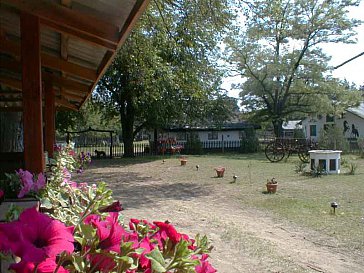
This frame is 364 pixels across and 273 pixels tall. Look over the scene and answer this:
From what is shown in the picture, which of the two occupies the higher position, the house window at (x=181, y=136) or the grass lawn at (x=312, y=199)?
the house window at (x=181, y=136)

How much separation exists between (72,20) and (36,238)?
8.81 ft

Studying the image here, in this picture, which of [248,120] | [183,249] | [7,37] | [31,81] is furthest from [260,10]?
[248,120]

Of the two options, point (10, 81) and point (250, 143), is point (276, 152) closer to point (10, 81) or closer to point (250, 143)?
point (250, 143)

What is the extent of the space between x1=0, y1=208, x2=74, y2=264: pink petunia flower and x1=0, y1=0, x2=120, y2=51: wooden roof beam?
8.22 feet

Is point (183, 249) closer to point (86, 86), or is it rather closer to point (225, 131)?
point (86, 86)

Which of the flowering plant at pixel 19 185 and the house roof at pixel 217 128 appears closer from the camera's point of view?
the flowering plant at pixel 19 185

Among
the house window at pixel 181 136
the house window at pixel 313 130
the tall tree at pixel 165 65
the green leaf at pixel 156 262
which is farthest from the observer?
the house window at pixel 313 130

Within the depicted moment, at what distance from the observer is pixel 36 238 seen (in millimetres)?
883

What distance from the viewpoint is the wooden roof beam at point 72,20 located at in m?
3.20

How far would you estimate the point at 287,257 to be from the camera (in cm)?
462

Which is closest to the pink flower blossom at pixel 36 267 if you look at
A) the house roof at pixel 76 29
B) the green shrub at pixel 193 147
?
the house roof at pixel 76 29

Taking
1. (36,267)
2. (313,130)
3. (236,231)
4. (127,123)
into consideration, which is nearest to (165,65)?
(127,123)

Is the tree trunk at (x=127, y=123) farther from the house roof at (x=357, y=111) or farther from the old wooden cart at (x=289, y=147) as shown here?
the house roof at (x=357, y=111)

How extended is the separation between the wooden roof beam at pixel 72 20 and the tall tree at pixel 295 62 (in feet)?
73.5
